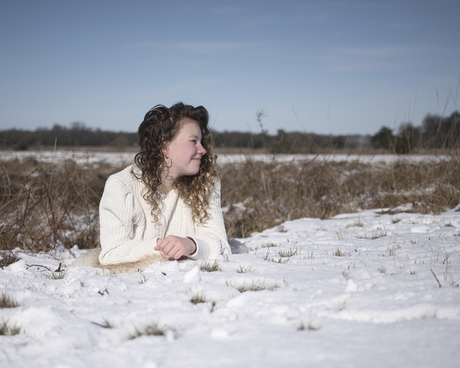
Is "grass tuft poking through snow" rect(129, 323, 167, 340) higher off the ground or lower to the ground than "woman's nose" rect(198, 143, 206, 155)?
lower

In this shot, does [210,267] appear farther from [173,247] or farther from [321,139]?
[321,139]

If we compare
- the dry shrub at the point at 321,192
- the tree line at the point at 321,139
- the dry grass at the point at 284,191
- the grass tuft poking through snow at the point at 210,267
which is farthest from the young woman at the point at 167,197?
the tree line at the point at 321,139

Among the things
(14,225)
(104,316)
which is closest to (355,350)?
(104,316)

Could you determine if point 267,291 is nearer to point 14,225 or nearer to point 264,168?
point 14,225

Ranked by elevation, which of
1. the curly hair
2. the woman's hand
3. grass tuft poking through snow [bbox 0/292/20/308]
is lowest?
grass tuft poking through snow [bbox 0/292/20/308]

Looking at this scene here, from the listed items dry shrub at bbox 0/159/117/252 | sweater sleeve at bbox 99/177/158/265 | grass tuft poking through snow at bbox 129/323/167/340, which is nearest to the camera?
grass tuft poking through snow at bbox 129/323/167/340

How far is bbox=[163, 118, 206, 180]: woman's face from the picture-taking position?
9.95 ft

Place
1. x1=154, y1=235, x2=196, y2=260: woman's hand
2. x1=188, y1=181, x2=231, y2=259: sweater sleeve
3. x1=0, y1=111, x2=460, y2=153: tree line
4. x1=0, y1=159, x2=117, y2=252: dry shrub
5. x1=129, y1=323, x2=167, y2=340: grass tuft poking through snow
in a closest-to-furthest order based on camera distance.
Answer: x1=129, y1=323, x2=167, y2=340: grass tuft poking through snow → x1=154, y1=235, x2=196, y2=260: woman's hand → x1=188, y1=181, x2=231, y2=259: sweater sleeve → x1=0, y1=159, x2=117, y2=252: dry shrub → x1=0, y1=111, x2=460, y2=153: tree line

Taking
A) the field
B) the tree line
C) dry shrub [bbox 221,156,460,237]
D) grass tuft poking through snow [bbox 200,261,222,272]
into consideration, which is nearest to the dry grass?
dry shrub [bbox 221,156,460,237]

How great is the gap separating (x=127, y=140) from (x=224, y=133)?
6.33 ft

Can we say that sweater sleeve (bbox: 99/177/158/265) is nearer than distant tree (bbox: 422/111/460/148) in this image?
Yes

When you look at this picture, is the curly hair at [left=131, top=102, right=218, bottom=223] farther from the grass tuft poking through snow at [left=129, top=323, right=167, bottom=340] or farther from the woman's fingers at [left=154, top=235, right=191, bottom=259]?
the grass tuft poking through snow at [left=129, top=323, right=167, bottom=340]

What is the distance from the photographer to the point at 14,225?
4016mm

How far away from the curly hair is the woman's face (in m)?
0.04
